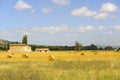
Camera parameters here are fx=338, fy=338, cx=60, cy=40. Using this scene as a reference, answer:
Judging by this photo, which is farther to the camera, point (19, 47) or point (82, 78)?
point (19, 47)

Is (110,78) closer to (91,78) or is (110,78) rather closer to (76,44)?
(91,78)

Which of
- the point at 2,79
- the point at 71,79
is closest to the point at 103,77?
the point at 71,79

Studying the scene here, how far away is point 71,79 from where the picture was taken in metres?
13.7

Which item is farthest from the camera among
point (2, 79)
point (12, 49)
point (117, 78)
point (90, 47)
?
point (90, 47)

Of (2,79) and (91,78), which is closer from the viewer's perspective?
(2,79)

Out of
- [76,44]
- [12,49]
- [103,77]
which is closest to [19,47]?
[12,49]

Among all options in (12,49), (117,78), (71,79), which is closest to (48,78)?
(71,79)

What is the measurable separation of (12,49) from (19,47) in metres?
2.65

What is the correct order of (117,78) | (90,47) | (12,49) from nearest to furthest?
(117,78) < (12,49) < (90,47)

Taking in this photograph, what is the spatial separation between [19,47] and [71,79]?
111 metres

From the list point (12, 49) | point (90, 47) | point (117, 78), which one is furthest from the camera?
point (90, 47)

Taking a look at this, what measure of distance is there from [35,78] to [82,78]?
7.92ft

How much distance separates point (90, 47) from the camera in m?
143

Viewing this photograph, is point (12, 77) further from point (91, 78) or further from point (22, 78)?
point (91, 78)
